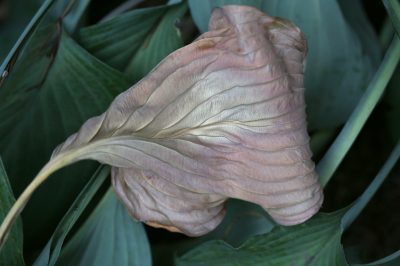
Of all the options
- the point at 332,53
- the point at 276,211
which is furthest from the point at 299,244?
the point at 332,53

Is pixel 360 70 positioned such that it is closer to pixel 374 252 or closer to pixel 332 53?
pixel 332 53

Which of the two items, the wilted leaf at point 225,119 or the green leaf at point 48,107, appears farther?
the green leaf at point 48,107

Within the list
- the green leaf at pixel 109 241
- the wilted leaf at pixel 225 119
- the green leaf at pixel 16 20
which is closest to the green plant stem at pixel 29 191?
the wilted leaf at pixel 225 119

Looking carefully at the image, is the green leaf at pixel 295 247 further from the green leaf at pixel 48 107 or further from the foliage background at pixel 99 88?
the green leaf at pixel 48 107

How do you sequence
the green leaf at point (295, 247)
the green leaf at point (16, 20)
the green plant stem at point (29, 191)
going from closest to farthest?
the green plant stem at point (29, 191)
the green leaf at point (295, 247)
the green leaf at point (16, 20)

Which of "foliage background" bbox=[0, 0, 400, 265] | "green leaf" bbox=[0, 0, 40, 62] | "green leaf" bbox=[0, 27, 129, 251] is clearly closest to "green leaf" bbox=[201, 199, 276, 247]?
"foliage background" bbox=[0, 0, 400, 265]

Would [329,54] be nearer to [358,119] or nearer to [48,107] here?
[358,119]

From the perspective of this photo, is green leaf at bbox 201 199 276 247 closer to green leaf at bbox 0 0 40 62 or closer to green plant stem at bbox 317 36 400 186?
green plant stem at bbox 317 36 400 186
